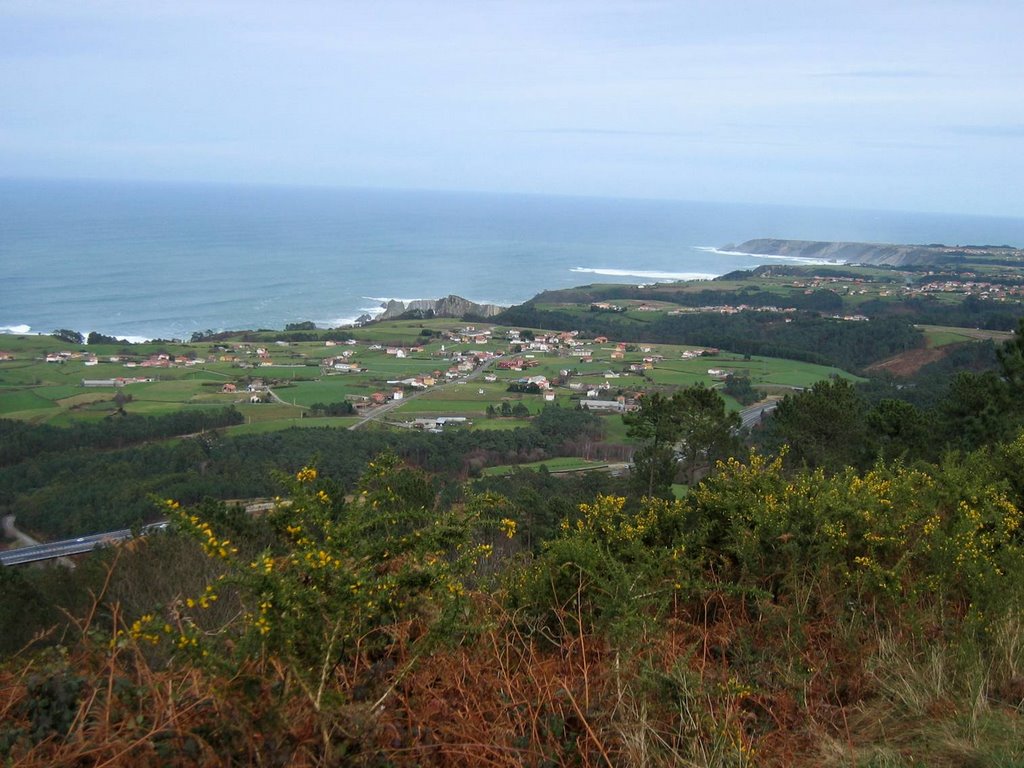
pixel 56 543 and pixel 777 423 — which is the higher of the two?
pixel 777 423

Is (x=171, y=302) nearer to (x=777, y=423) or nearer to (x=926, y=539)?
(x=777, y=423)

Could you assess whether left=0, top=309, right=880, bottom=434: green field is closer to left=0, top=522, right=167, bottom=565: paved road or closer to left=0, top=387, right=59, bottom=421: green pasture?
left=0, top=387, right=59, bottom=421: green pasture

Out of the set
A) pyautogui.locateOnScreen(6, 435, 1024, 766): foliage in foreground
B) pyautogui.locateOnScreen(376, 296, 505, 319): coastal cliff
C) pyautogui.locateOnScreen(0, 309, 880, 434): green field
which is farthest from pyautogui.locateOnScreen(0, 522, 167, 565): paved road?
pyautogui.locateOnScreen(376, 296, 505, 319): coastal cliff

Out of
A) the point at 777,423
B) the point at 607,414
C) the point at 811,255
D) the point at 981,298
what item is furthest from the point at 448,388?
the point at 811,255

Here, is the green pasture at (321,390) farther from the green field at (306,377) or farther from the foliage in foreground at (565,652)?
the foliage in foreground at (565,652)

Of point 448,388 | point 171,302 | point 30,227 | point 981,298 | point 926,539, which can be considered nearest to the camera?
point 926,539

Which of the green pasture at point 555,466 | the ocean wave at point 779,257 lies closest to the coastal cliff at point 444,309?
the green pasture at point 555,466

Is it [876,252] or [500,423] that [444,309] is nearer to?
[500,423]
